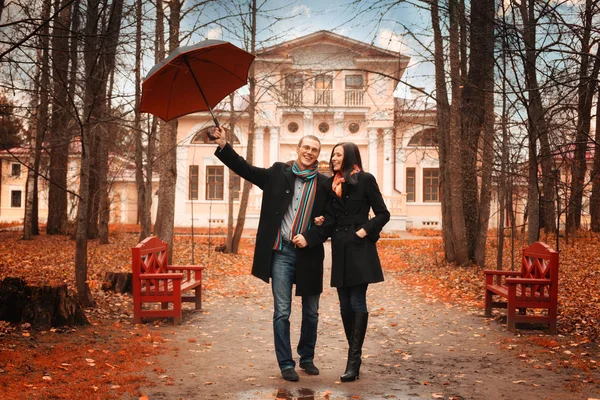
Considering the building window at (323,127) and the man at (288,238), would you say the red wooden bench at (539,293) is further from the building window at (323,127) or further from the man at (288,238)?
the building window at (323,127)

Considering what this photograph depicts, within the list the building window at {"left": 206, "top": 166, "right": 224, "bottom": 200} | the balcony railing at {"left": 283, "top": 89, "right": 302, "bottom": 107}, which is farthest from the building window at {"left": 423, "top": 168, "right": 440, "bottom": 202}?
the balcony railing at {"left": 283, "top": 89, "right": 302, "bottom": 107}

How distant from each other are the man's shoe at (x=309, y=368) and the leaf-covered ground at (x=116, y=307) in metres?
1.32

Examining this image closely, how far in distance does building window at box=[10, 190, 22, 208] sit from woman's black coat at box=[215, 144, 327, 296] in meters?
48.2

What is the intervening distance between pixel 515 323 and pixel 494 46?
346 cm

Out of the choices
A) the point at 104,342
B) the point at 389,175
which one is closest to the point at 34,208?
the point at 104,342

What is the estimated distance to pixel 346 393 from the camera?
4.74m

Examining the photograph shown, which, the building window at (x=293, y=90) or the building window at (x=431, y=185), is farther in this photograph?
the building window at (x=431, y=185)

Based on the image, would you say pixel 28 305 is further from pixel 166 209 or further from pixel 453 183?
pixel 453 183

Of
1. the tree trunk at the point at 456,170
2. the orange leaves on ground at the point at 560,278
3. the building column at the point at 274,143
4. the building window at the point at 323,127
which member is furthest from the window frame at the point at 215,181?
the tree trunk at the point at 456,170

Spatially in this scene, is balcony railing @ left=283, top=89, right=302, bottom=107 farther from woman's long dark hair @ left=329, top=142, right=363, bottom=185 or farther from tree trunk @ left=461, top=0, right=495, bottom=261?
woman's long dark hair @ left=329, top=142, right=363, bottom=185

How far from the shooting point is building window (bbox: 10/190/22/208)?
48.2 meters

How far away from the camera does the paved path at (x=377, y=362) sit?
189 inches

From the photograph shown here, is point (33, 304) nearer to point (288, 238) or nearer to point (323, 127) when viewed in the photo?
point (288, 238)

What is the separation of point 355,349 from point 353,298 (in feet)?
1.45
